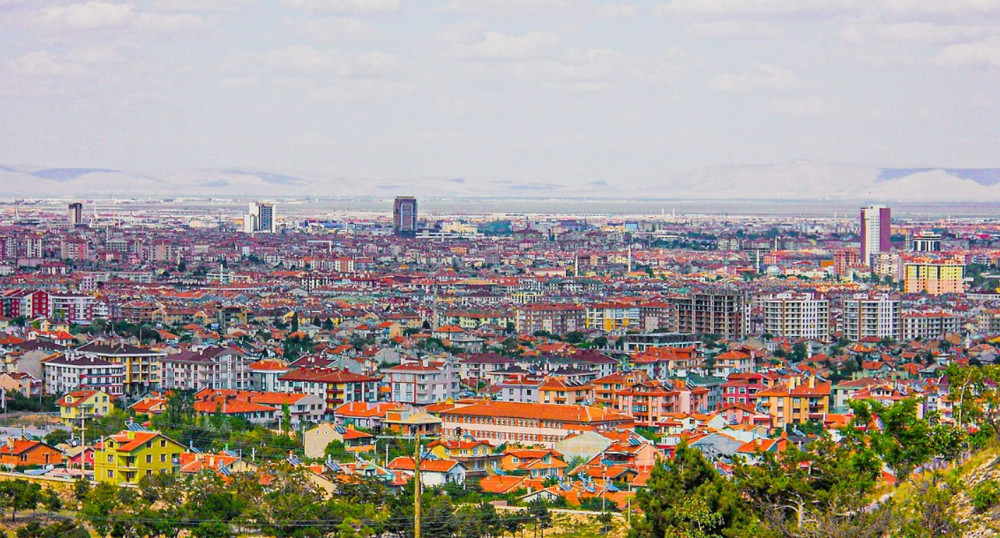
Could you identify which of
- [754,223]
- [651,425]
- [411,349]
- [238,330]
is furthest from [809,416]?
[754,223]

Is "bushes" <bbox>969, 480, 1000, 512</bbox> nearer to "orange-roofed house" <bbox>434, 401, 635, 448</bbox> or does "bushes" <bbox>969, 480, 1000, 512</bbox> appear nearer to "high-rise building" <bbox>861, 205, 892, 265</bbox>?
"orange-roofed house" <bbox>434, 401, 635, 448</bbox>

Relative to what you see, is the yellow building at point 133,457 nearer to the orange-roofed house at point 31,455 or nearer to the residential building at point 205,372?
the orange-roofed house at point 31,455

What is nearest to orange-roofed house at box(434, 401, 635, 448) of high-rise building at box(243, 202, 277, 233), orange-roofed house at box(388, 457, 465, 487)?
orange-roofed house at box(388, 457, 465, 487)

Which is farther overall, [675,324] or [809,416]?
[675,324]

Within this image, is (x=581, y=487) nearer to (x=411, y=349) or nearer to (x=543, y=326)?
(x=411, y=349)

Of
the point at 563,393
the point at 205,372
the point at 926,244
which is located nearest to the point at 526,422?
the point at 563,393

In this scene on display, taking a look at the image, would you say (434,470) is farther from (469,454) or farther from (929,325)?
(929,325)

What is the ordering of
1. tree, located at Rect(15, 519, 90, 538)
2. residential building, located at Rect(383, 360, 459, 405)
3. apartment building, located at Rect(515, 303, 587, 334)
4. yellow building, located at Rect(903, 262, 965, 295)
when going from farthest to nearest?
yellow building, located at Rect(903, 262, 965, 295) → apartment building, located at Rect(515, 303, 587, 334) → residential building, located at Rect(383, 360, 459, 405) → tree, located at Rect(15, 519, 90, 538)

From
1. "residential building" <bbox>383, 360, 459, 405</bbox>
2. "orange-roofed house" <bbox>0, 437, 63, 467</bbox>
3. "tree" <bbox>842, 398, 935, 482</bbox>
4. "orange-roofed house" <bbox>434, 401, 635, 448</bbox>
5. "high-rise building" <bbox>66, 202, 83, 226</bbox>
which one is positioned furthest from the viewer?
"high-rise building" <bbox>66, 202, 83, 226</bbox>
